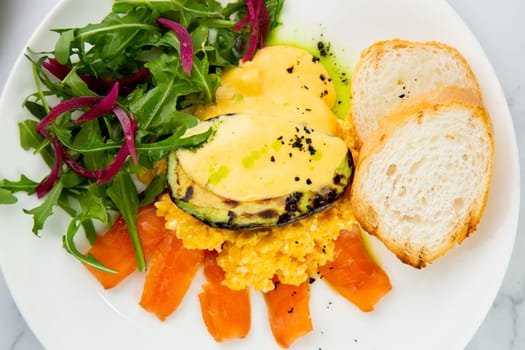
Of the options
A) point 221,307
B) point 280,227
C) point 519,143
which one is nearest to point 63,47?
point 280,227

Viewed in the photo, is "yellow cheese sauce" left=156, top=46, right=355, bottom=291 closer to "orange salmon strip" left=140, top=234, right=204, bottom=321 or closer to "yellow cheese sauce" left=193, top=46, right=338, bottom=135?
"yellow cheese sauce" left=193, top=46, right=338, bottom=135

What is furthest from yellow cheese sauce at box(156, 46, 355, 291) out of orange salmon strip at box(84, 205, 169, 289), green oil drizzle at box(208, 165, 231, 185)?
orange salmon strip at box(84, 205, 169, 289)

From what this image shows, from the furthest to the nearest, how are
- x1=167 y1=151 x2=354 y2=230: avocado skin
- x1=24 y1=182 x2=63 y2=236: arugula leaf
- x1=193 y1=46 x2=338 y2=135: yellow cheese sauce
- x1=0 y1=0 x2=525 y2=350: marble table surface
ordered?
x1=0 y1=0 x2=525 y2=350: marble table surface → x1=193 y1=46 x2=338 y2=135: yellow cheese sauce → x1=24 y1=182 x2=63 y2=236: arugula leaf → x1=167 y1=151 x2=354 y2=230: avocado skin

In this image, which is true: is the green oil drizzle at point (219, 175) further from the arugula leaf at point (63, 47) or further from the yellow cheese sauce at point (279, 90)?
the arugula leaf at point (63, 47)

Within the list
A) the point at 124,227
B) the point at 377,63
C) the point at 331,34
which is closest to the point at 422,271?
the point at 377,63

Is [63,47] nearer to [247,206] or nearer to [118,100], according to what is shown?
[118,100]

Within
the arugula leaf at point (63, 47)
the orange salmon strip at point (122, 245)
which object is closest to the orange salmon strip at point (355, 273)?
the orange salmon strip at point (122, 245)

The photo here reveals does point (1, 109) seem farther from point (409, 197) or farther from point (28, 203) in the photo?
point (409, 197)
